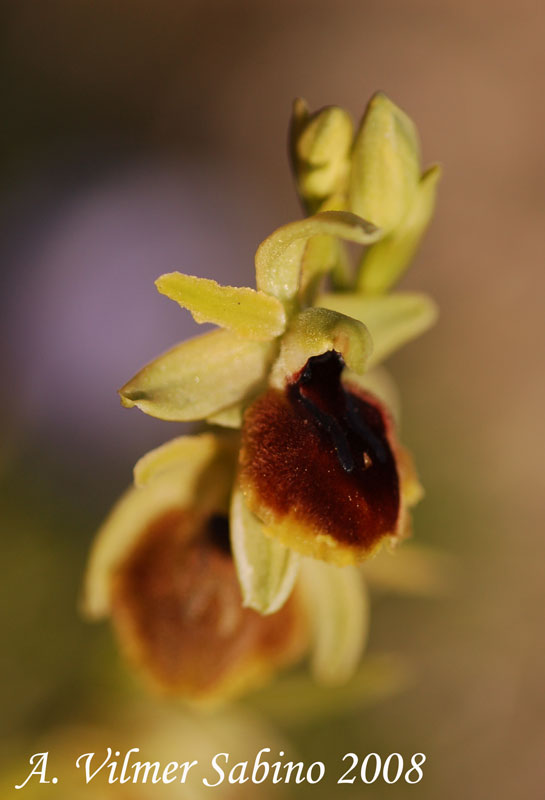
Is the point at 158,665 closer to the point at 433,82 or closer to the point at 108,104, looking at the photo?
the point at 108,104

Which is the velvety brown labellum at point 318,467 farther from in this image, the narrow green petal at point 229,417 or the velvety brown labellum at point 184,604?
the velvety brown labellum at point 184,604

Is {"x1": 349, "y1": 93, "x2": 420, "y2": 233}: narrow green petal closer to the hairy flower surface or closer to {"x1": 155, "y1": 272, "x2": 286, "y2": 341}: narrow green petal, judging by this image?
the hairy flower surface

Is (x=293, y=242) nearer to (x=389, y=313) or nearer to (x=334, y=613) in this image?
(x=389, y=313)

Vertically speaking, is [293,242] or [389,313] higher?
[389,313]

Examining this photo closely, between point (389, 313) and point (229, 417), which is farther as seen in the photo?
point (389, 313)

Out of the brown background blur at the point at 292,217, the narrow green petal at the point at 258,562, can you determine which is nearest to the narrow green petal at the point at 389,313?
the narrow green petal at the point at 258,562

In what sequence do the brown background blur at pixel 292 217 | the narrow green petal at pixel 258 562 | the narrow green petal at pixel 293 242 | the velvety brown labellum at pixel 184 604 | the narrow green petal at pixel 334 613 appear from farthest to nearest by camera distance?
the brown background blur at pixel 292 217, the narrow green petal at pixel 334 613, the velvety brown labellum at pixel 184 604, the narrow green petal at pixel 258 562, the narrow green petal at pixel 293 242

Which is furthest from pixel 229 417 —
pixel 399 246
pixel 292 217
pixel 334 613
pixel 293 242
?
pixel 292 217
